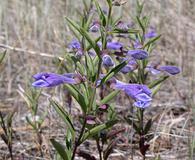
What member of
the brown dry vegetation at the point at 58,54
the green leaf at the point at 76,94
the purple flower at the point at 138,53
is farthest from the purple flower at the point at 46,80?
the brown dry vegetation at the point at 58,54

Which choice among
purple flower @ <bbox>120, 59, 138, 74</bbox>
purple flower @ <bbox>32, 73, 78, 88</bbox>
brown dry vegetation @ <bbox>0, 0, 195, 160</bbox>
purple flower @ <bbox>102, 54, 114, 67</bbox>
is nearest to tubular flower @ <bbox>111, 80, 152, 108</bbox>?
purple flower @ <bbox>102, 54, 114, 67</bbox>

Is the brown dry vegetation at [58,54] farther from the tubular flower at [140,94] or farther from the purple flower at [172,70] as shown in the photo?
the tubular flower at [140,94]

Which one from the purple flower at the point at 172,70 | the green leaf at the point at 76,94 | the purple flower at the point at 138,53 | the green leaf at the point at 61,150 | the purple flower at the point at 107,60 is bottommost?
the green leaf at the point at 61,150

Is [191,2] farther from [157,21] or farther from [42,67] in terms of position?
[42,67]

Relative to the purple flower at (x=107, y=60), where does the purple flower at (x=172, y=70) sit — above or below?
below

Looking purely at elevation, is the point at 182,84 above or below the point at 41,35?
below

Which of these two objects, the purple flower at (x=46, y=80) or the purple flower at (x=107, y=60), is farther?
the purple flower at (x=107, y=60)

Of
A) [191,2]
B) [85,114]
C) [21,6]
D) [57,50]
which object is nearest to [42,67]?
[57,50]

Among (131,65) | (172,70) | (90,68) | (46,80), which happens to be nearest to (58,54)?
(131,65)

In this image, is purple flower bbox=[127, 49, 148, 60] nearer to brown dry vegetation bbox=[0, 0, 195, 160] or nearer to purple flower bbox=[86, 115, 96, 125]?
purple flower bbox=[86, 115, 96, 125]
